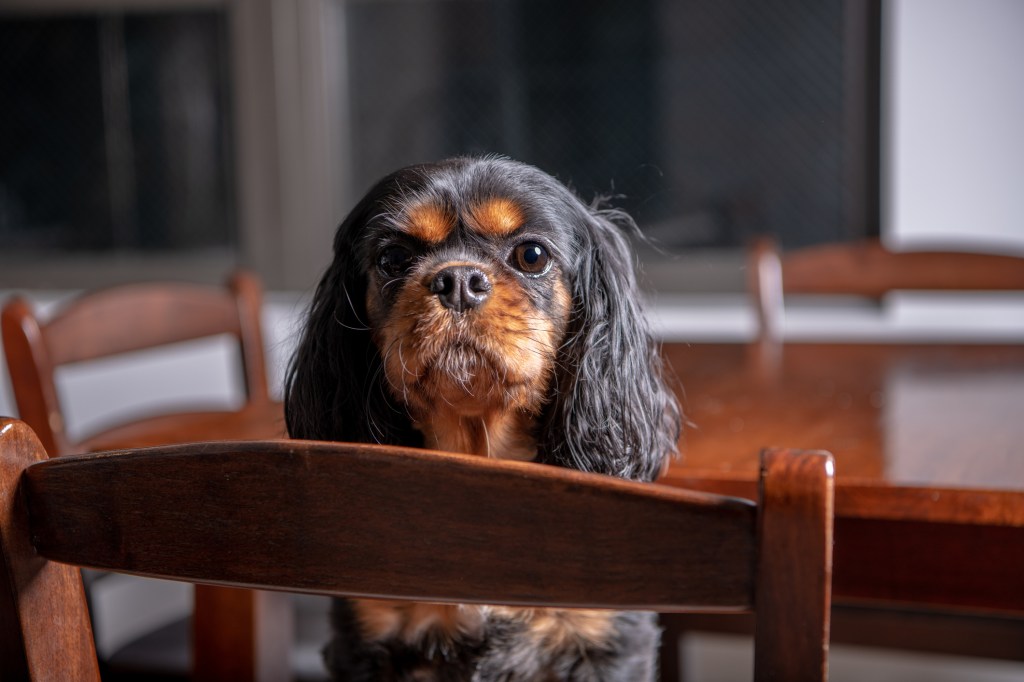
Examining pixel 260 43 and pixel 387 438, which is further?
pixel 260 43

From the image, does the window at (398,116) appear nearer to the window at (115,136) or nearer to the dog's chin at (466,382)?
the window at (115,136)

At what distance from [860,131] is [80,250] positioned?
215cm

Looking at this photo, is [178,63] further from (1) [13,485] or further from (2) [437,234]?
(1) [13,485]

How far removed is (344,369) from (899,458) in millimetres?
528

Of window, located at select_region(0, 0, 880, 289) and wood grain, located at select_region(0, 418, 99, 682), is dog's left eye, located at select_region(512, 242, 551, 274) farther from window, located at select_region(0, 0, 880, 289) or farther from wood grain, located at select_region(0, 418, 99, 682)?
window, located at select_region(0, 0, 880, 289)

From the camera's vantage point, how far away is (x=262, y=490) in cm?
51

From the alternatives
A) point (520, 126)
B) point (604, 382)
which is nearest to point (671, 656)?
point (604, 382)

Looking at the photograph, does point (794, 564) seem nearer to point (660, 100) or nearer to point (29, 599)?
point (29, 599)

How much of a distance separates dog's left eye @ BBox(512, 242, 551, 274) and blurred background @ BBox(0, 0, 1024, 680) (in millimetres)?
1299

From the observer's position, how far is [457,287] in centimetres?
78

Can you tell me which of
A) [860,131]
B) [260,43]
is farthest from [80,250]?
[860,131]

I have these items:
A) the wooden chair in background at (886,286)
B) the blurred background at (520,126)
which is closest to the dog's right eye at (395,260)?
the wooden chair in background at (886,286)

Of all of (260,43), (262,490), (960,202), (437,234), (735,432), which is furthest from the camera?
(260,43)

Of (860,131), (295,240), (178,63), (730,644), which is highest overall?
(178,63)
